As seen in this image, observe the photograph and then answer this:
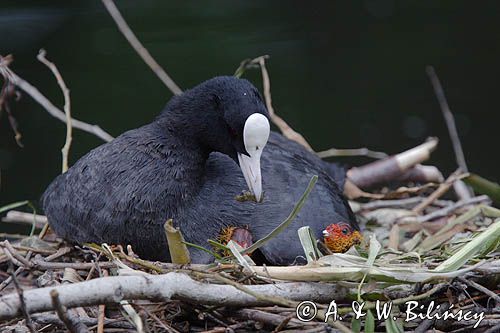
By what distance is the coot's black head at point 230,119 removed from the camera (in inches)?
124

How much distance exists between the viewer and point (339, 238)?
3301 millimetres

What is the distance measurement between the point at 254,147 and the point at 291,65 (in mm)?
4860

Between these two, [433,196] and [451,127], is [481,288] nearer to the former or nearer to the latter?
[433,196]

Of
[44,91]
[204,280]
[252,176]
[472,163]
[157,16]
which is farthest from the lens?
[157,16]

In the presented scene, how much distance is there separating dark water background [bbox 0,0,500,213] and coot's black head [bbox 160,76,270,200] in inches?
122

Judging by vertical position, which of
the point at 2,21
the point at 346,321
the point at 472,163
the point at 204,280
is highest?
the point at 2,21

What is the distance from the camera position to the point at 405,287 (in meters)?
2.81

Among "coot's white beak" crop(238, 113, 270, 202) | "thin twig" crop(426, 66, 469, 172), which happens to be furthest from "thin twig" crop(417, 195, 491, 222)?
"coot's white beak" crop(238, 113, 270, 202)

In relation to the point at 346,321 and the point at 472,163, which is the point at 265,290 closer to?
the point at 346,321

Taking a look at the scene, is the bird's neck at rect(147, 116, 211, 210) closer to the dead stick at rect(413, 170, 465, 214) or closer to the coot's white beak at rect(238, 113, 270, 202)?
the coot's white beak at rect(238, 113, 270, 202)

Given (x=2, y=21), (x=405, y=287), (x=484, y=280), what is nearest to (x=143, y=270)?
(x=405, y=287)

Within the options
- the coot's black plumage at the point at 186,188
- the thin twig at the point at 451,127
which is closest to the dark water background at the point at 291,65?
the thin twig at the point at 451,127

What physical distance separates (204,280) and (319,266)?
1.11ft

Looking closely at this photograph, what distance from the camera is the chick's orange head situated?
10.8 feet
